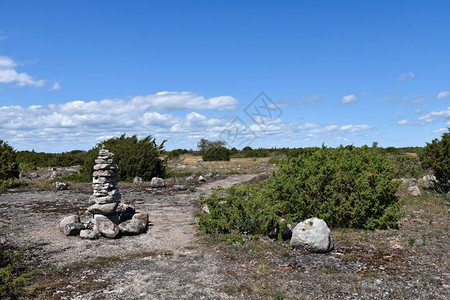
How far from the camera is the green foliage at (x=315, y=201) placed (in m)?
9.56

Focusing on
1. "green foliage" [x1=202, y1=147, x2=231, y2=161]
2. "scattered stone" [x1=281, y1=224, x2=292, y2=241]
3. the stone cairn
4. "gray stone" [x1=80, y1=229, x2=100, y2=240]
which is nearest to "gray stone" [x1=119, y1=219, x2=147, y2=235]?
the stone cairn

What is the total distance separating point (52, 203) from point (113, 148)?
29.3 feet

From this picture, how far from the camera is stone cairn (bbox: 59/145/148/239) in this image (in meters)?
9.62

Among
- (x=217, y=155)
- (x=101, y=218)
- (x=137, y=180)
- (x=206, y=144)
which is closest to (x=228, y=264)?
(x=101, y=218)

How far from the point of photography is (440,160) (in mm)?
15844

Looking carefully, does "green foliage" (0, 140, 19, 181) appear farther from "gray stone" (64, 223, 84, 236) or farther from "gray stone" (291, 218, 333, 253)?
"gray stone" (291, 218, 333, 253)

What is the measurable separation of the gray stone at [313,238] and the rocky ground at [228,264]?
181 millimetres

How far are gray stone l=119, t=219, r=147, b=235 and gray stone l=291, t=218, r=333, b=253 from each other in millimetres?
4516

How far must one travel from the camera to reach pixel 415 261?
24.2 ft

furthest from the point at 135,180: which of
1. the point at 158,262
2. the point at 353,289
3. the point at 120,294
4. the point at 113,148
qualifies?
the point at 353,289

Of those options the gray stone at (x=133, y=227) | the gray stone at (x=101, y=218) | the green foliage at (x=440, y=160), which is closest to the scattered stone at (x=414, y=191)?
the green foliage at (x=440, y=160)

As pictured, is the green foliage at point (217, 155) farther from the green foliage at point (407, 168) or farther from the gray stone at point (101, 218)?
the gray stone at point (101, 218)

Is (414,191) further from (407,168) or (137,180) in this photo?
(137,180)

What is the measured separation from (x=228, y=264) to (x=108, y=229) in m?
4.11
